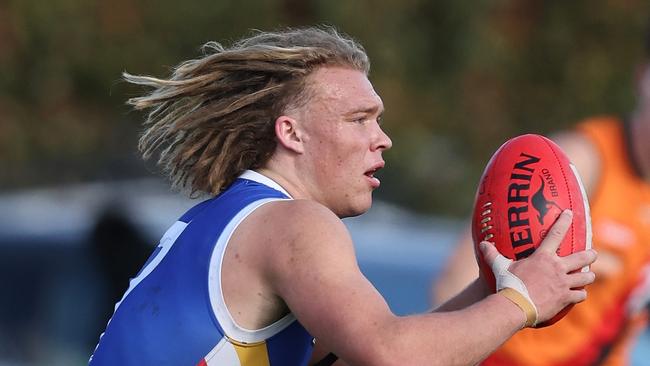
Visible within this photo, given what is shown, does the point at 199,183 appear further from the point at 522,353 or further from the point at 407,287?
the point at 407,287

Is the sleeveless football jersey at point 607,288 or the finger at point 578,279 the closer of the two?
the finger at point 578,279

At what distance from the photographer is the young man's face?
3.88 meters

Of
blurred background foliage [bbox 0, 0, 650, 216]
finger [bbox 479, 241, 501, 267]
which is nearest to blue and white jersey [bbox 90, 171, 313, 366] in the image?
finger [bbox 479, 241, 501, 267]

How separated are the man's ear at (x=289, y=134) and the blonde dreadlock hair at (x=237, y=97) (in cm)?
4

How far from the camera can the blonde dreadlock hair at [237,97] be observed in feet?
12.9

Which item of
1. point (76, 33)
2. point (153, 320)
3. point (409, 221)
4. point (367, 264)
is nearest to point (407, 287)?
point (367, 264)

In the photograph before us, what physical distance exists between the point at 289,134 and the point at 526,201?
0.70 meters

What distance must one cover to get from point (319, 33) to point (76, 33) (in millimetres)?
6643

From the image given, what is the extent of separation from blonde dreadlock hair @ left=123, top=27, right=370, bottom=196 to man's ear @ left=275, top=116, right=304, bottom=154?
0.04m

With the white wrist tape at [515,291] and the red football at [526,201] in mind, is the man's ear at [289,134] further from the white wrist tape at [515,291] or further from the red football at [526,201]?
the white wrist tape at [515,291]

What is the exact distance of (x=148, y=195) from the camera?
9.02m

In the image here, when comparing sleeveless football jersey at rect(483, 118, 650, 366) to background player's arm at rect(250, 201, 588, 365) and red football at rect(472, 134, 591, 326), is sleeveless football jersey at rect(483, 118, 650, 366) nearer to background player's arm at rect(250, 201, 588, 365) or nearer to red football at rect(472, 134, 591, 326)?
red football at rect(472, 134, 591, 326)

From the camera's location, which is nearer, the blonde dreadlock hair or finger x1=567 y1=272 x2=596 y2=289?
finger x1=567 y1=272 x2=596 y2=289

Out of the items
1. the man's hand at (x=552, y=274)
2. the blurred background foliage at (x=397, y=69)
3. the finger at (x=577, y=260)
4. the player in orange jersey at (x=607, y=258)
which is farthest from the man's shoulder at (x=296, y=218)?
the blurred background foliage at (x=397, y=69)
